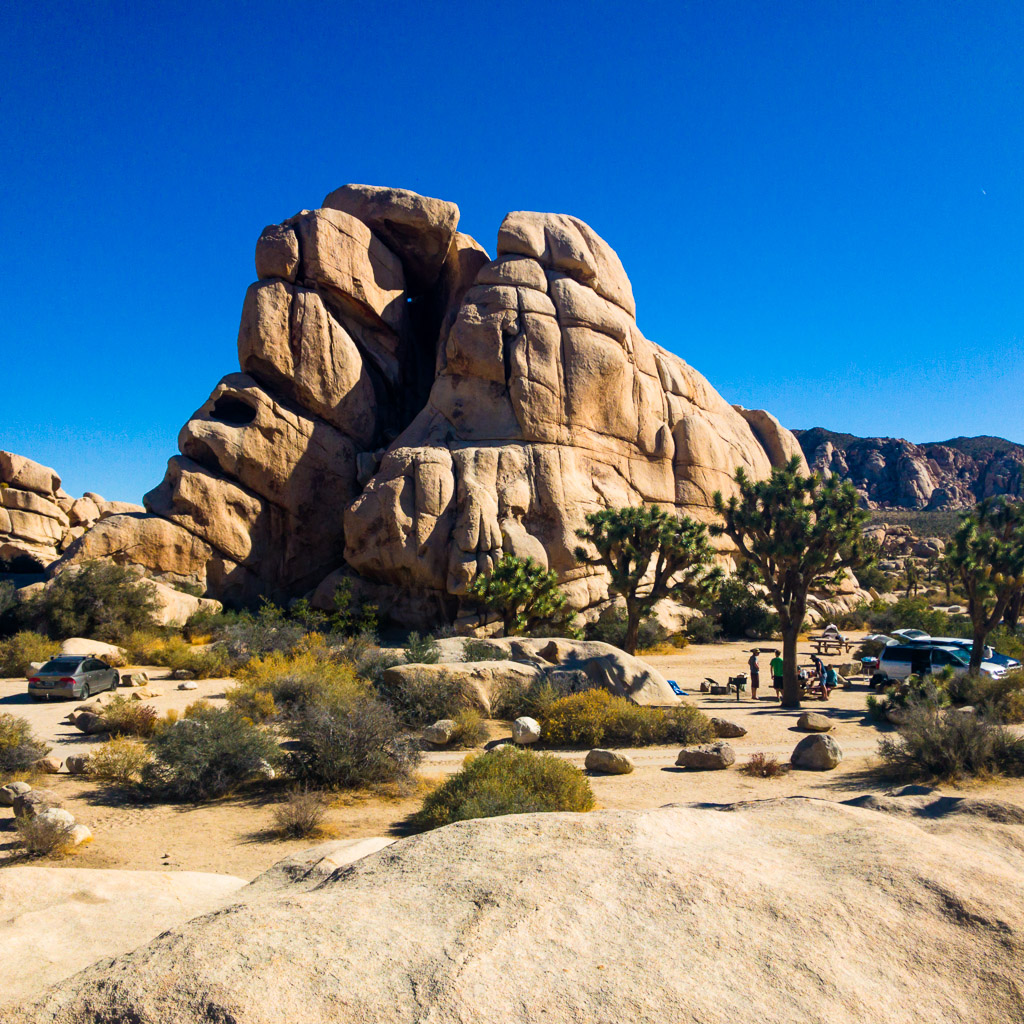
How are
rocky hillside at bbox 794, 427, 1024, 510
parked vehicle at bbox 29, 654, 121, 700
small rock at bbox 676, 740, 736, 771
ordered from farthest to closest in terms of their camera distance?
rocky hillside at bbox 794, 427, 1024, 510, parked vehicle at bbox 29, 654, 121, 700, small rock at bbox 676, 740, 736, 771

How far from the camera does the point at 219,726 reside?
1238 centimetres

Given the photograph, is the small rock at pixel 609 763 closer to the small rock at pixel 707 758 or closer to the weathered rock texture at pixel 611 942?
the small rock at pixel 707 758

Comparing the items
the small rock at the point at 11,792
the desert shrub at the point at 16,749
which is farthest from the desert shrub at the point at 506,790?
the desert shrub at the point at 16,749

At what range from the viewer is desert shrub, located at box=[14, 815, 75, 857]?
8.48 metres

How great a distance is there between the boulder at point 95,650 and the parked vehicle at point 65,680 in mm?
4007

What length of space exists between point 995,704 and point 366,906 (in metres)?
17.0

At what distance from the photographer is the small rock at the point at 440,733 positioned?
48.8ft

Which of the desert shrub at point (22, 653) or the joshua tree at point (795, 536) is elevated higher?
the joshua tree at point (795, 536)

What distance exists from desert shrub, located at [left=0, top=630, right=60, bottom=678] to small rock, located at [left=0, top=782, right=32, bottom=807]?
15.1 meters

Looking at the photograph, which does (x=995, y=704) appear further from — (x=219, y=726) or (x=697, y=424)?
(x=697, y=424)

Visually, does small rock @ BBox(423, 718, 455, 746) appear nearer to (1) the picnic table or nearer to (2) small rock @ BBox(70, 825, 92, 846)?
(2) small rock @ BBox(70, 825, 92, 846)

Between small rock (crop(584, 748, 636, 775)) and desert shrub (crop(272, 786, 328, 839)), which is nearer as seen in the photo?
desert shrub (crop(272, 786, 328, 839))

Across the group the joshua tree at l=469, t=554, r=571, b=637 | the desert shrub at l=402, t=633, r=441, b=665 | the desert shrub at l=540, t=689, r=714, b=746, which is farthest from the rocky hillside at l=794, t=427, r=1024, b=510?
the desert shrub at l=540, t=689, r=714, b=746

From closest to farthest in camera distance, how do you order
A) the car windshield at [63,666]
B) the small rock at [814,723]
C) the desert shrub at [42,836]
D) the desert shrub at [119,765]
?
1. the desert shrub at [42,836]
2. the desert shrub at [119,765]
3. the small rock at [814,723]
4. the car windshield at [63,666]
